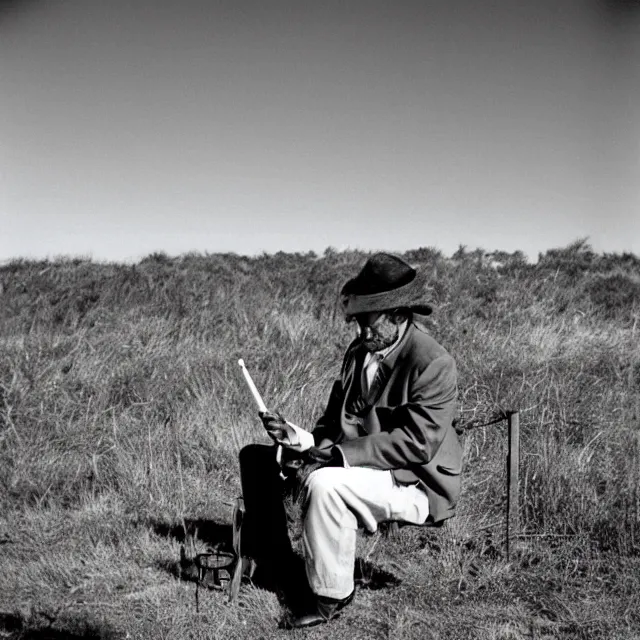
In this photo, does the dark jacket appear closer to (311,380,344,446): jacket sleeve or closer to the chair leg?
(311,380,344,446): jacket sleeve

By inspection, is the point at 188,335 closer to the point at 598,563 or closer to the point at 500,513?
the point at 500,513

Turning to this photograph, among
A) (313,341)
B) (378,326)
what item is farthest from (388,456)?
(313,341)

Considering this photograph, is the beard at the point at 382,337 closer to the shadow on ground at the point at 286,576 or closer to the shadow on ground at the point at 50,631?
the shadow on ground at the point at 286,576

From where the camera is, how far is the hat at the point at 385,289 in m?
2.78

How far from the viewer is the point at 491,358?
6355mm

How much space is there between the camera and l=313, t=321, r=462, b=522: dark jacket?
268 centimetres

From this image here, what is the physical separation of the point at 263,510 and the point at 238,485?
3.91 ft

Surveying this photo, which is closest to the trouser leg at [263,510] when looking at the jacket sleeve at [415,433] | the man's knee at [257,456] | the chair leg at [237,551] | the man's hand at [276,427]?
the man's knee at [257,456]

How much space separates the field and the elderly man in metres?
0.40

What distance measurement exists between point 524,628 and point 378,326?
4.47 ft

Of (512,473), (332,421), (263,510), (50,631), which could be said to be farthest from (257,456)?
(512,473)

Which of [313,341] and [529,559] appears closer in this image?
[529,559]

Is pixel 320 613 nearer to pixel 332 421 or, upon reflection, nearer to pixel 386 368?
pixel 332 421

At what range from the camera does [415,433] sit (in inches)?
106
